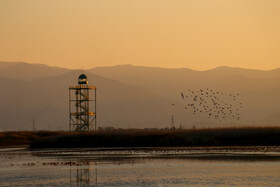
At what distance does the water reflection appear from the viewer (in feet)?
178

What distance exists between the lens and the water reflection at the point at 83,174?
178ft

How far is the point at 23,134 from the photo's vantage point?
435ft

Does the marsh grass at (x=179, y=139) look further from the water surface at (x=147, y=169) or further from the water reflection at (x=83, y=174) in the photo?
the water reflection at (x=83, y=174)

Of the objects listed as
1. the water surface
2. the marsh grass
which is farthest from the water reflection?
the marsh grass

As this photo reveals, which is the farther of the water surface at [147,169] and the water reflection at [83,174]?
the water reflection at [83,174]

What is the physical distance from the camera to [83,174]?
197 feet

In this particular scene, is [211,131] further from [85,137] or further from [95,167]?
[95,167]

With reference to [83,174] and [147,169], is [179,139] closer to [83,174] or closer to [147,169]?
[147,169]

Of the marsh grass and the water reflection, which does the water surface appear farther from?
the marsh grass

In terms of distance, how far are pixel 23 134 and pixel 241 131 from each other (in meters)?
49.6

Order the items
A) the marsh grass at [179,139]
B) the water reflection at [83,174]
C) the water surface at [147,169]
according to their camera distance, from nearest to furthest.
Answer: the water surface at [147,169] < the water reflection at [83,174] < the marsh grass at [179,139]

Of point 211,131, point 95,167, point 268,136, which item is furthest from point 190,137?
point 95,167

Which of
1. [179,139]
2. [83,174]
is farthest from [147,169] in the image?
[179,139]

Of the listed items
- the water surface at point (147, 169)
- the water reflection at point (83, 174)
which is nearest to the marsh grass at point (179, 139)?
the water surface at point (147, 169)
